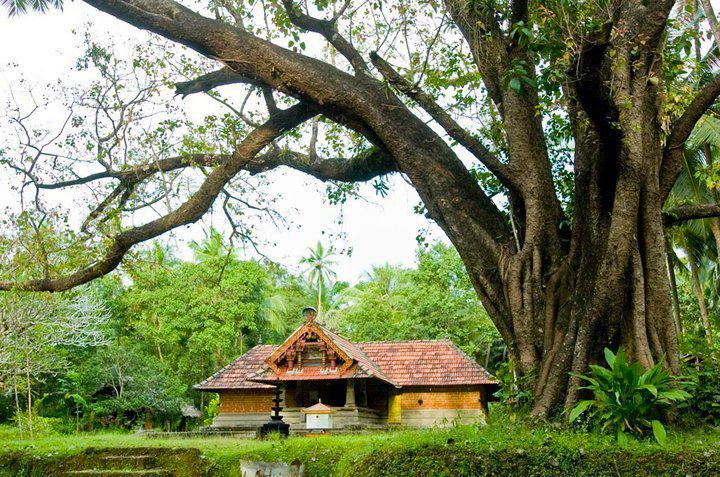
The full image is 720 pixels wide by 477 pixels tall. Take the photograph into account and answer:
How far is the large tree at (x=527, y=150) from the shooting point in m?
5.77

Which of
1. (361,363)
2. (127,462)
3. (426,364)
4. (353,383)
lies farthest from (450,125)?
(426,364)

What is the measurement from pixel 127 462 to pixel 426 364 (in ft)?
40.2

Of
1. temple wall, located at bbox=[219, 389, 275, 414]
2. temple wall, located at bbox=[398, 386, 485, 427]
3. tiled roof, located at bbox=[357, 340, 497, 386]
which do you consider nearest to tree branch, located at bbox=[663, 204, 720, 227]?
tiled roof, located at bbox=[357, 340, 497, 386]

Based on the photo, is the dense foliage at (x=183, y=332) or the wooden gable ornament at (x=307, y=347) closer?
the wooden gable ornament at (x=307, y=347)

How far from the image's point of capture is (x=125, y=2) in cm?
721

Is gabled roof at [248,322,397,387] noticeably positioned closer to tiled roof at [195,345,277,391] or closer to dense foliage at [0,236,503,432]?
tiled roof at [195,345,277,391]

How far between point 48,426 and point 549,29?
72.0 feet

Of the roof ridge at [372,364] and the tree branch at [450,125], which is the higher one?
the tree branch at [450,125]

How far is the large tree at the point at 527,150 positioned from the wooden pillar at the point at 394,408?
12.5m

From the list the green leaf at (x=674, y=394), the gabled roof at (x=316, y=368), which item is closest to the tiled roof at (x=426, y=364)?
the gabled roof at (x=316, y=368)

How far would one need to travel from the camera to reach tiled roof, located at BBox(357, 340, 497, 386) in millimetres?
19422

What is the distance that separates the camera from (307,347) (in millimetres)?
18250

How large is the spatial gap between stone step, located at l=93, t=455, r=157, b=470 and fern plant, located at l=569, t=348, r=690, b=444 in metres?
6.39

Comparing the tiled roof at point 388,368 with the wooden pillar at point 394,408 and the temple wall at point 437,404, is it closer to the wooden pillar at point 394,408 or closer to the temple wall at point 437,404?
the temple wall at point 437,404
